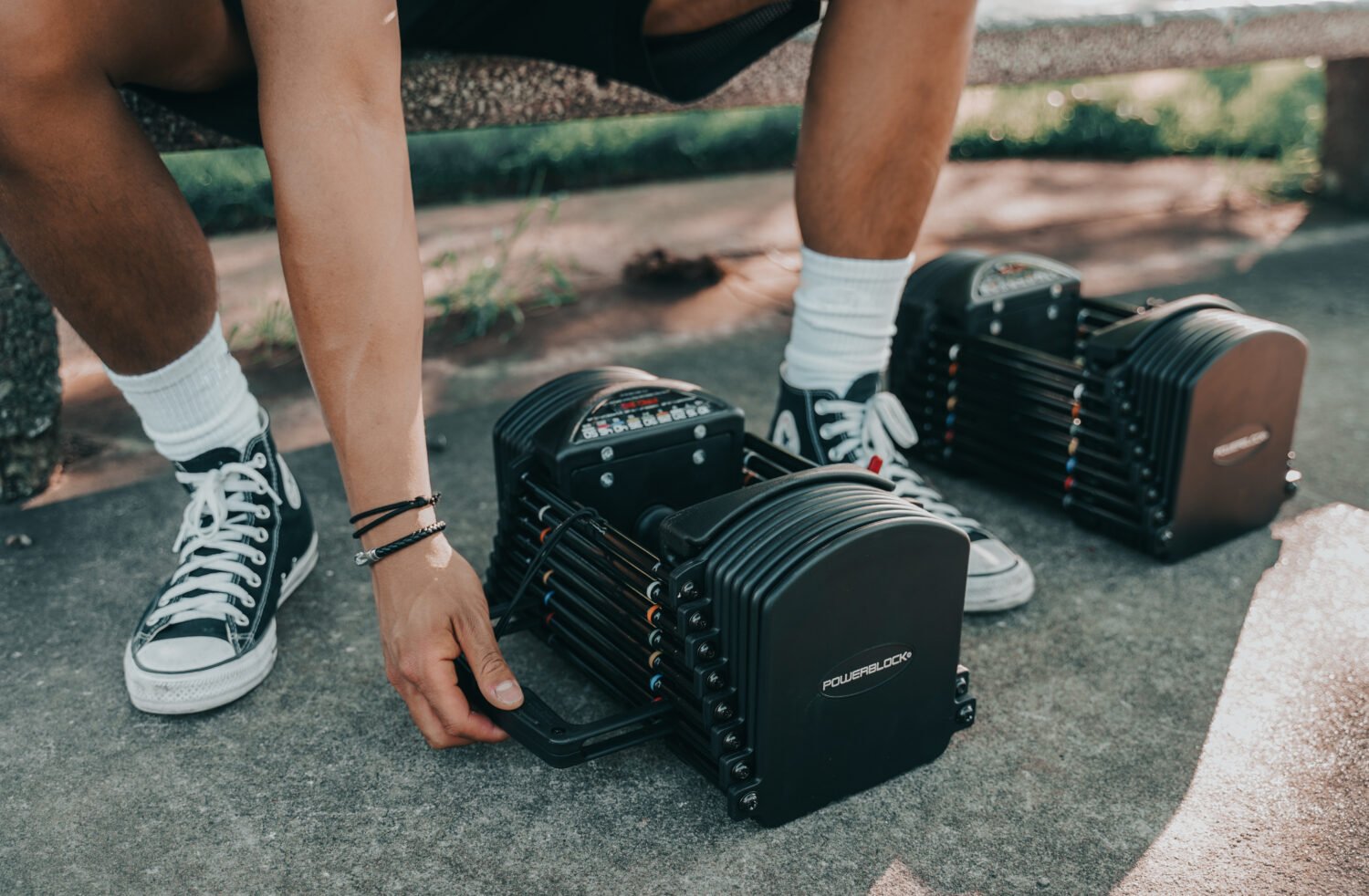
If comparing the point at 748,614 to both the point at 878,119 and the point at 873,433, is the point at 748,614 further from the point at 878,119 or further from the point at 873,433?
the point at 878,119

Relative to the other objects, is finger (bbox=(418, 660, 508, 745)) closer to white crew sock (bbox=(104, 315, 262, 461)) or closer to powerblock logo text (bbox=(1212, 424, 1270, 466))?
white crew sock (bbox=(104, 315, 262, 461))

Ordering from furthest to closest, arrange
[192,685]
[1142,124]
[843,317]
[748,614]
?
[1142,124], [843,317], [192,685], [748,614]

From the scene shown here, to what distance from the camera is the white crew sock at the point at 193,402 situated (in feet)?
4.70

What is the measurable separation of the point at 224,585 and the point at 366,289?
1.56ft

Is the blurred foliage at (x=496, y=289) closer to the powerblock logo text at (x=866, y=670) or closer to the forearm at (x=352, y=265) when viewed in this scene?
the forearm at (x=352, y=265)

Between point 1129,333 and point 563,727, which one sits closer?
point 563,727

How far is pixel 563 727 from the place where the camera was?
1.15m

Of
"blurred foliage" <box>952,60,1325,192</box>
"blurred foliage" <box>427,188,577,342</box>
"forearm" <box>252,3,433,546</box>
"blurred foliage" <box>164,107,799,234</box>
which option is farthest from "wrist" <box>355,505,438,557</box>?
"blurred foliage" <box>952,60,1325,192</box>

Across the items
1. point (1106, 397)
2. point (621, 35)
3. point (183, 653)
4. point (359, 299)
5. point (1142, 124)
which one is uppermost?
point (621, 35)

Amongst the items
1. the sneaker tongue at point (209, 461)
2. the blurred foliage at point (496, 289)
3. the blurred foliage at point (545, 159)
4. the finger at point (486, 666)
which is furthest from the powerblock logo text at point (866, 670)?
the blurred foliage at point (545, 159)

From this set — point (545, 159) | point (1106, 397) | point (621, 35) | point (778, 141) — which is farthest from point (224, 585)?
point (778, 141)

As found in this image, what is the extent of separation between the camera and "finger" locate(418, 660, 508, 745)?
1.13 m

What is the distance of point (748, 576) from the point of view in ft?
3.49

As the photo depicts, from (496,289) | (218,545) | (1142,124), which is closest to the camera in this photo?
(218,545)
